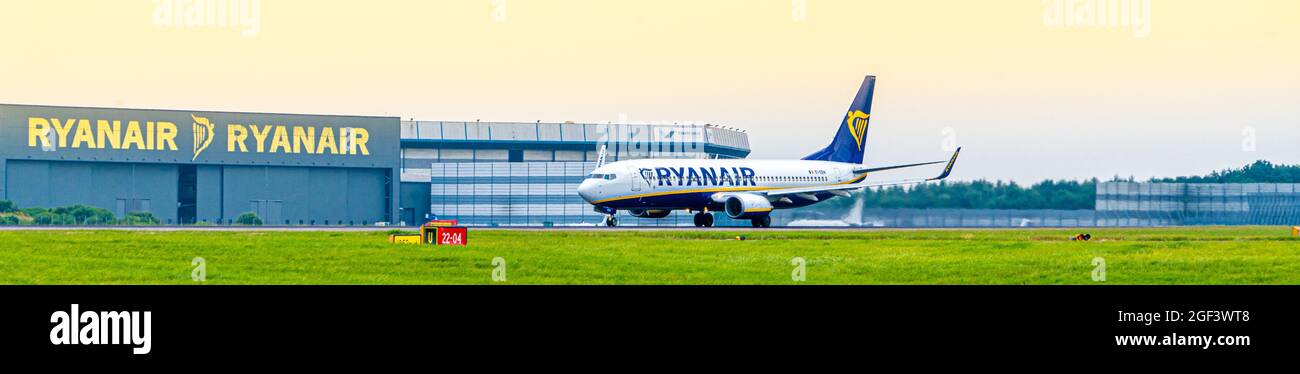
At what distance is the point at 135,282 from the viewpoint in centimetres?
3095

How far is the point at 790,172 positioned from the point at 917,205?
726 cm

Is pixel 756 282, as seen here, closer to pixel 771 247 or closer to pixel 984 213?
pixel 771 247

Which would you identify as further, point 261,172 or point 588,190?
point 261,172

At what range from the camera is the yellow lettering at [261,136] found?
109 metres

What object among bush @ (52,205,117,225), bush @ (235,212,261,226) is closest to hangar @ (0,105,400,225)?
bush @ (235,212,261,226)

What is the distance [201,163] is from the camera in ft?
351

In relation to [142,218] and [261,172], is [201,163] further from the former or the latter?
[142,218]

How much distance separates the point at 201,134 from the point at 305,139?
24.3ft

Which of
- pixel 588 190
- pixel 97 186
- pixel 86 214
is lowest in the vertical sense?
pixel 86 214

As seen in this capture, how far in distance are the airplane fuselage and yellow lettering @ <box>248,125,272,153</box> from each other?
4320 cm

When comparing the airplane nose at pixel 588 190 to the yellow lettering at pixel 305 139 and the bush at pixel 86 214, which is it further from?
the yellow lettering at pixel 305 139

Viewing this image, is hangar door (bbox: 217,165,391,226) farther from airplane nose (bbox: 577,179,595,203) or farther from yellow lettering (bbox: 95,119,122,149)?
airplane nose (bbox: 577,179,595,203)

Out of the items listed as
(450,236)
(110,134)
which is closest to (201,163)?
(110,134)
